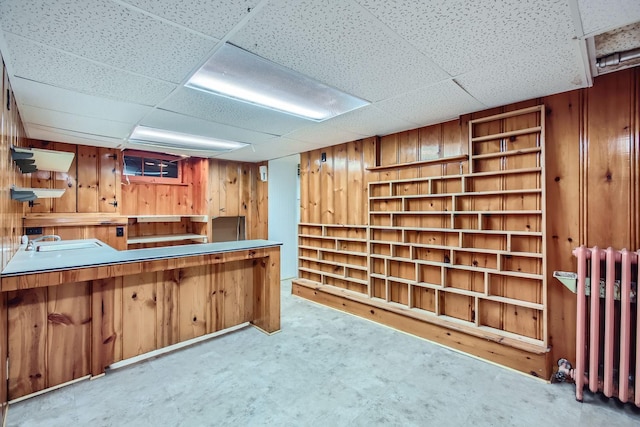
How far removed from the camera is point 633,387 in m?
1.90

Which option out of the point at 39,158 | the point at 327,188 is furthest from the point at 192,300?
the point at 327,188

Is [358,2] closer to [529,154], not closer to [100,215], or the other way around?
[529,154]

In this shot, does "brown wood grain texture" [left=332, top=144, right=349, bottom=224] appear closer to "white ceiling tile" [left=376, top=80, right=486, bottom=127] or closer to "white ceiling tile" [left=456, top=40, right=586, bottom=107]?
"white ceiling tile" [left=376, top=80, right=486, bottom=127]

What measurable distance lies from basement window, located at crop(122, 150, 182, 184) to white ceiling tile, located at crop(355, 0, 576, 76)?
4.71m

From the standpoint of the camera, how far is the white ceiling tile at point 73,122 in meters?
2.64

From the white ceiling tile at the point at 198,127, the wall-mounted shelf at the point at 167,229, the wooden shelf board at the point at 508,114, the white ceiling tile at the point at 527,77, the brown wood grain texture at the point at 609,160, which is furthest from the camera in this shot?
the wall-mounted shelf at the point at 167,229

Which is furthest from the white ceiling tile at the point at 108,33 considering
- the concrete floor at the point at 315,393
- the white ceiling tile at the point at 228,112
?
the concrete floor at the point at 315,393

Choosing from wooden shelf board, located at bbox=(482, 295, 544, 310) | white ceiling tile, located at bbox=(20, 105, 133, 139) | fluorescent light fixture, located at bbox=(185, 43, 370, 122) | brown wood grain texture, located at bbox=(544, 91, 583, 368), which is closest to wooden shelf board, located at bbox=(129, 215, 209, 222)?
white ceiling tile, located at bbox=(20, 105, 133, 139)

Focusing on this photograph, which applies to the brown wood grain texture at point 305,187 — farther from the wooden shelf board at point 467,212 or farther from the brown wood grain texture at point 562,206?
the brown wood grain texture at point 562,206

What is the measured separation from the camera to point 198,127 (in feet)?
10.2

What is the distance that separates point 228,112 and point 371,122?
4.66ft

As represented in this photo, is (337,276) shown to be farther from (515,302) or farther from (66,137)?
(66,137)

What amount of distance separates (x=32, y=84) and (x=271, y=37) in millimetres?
1833

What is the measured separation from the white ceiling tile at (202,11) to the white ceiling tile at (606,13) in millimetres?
1479
